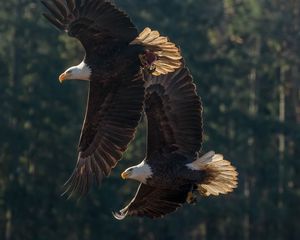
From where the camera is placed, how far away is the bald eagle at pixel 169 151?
38.2 feet

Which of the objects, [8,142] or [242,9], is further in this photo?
[242,9]

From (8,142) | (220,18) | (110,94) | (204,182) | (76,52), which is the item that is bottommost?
(204,182)

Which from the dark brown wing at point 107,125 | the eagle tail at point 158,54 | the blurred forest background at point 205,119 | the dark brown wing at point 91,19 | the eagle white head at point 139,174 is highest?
the blurred forest background at point 205,119

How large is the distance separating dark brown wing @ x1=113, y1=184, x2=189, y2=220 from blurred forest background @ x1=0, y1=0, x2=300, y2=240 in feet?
53.6

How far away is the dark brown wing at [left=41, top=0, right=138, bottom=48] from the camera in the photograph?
11.1m

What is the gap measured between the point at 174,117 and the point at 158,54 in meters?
0.91

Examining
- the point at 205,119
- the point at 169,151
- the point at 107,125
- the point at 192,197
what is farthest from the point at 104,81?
the point at 205,119

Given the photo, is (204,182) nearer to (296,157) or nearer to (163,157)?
(163,157)

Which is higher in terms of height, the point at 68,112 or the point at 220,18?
the point at 220,18

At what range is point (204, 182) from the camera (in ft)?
37.9

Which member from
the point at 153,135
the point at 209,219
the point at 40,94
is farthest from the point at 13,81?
the point at 153,135

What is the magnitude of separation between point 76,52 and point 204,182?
59.2 ft

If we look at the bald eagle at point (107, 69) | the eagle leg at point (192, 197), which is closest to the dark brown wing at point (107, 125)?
the bald eagle at point (107, 69)

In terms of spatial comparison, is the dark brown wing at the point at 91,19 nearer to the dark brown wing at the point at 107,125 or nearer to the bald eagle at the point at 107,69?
the bald eagle at the point at 107,69
